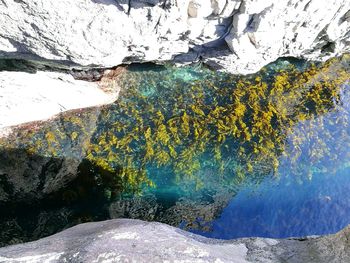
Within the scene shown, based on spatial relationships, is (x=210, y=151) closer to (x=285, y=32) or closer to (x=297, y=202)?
(x=297, y=202)

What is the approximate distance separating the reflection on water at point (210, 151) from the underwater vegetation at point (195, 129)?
2cm

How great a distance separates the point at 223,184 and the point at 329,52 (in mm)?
5000

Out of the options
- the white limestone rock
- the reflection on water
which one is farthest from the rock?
the white limestone rock

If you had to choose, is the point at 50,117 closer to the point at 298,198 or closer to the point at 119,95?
the point at 119,95

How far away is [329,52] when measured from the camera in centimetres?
1057

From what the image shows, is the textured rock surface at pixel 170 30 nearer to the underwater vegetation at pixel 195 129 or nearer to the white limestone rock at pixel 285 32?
the white limestone rock at pixel 285 32

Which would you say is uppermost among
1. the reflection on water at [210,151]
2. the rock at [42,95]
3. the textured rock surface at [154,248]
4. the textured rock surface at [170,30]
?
the textured rock surface at [170,30]

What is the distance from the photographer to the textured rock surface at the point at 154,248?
12.8 ft

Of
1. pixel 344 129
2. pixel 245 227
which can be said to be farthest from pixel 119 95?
pixel 344 129

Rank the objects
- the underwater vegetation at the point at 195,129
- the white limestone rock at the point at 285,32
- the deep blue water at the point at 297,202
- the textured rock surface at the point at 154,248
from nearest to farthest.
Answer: the textured rock surface at the point at 154,248 → the white limestone rock at the point at 285,32 → the deep blue water at the point at 297,202 → the underwater vegetation at the point at 195,129

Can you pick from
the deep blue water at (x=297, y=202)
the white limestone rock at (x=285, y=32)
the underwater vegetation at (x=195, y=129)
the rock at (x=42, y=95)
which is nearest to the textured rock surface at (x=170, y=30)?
the white limestone rock at (x=285, y=32)

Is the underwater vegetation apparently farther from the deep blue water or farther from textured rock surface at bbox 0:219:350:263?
textured rock surface at bbox 0:219:350:263

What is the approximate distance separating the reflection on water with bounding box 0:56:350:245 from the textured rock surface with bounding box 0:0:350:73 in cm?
88

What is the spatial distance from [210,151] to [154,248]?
4.70 metres
